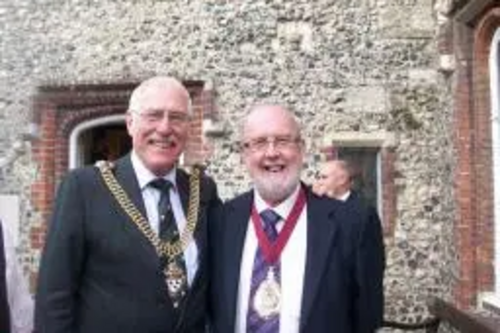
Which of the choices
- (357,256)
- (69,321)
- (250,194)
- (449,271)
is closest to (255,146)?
(250,194)

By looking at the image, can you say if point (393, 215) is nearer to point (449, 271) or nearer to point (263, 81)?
point (449, 271)

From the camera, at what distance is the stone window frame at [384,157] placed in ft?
25.7

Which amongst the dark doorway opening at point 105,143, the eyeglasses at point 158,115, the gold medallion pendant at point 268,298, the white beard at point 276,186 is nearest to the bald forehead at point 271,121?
the white beard at point 276,186

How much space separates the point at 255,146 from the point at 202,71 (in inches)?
209

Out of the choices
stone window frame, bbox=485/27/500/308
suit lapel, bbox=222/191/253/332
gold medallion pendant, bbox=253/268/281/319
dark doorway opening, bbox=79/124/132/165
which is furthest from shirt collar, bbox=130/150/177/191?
dark doorway opening, bbox=79/124/132/165

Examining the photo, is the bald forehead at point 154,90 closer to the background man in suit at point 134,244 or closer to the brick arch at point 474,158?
the background man in suit at point 134,244

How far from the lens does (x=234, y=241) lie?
3080 millimetres

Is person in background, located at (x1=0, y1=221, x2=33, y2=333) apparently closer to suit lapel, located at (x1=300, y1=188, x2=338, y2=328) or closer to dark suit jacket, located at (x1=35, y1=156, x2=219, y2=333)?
dark suit jacket, located at (x1=35, y1=156, x2=219, y2=333)

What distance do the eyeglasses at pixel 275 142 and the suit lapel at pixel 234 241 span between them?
0.28 meters

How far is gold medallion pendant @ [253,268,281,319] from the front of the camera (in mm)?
2914

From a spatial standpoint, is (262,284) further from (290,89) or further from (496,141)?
(290,89)

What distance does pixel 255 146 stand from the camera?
3061 mm

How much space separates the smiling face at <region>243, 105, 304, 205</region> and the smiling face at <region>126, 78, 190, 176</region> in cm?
29

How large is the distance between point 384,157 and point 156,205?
5.18 meters
